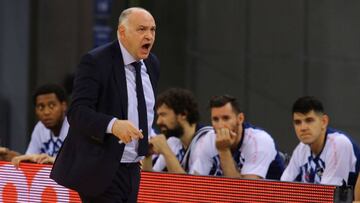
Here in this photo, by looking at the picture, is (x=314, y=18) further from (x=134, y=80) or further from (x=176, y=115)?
(x=134, y=80)

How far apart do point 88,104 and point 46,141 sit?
181 inches

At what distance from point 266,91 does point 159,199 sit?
23.2 feet

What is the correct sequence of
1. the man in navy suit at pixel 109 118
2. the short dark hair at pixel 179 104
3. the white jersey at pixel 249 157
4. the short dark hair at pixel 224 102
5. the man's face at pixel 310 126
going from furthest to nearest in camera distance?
the short dark hair at pixel 179 104
the short dark hair at pixel 224 102
the white jersey at pixel 249 157
the man's face at pixel 310 126
the man in navy suit at pixel 109 118

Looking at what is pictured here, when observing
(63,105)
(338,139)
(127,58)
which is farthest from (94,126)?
(63,105)

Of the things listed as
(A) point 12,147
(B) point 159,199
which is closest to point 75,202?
(B) point 159,199

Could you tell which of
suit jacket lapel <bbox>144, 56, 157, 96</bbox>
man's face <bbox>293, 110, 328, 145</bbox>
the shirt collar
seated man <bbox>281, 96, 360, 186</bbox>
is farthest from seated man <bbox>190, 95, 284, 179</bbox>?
the shirt collar

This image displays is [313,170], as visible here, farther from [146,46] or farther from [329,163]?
[146,46]

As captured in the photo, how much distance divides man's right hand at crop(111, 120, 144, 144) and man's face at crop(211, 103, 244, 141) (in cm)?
339

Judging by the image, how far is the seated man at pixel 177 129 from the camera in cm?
949

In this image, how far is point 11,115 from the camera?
47.3ft

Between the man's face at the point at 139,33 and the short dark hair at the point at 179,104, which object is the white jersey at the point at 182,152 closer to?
the short dark hair at the point at 179,104

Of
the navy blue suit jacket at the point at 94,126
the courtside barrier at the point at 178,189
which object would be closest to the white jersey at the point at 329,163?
the courtside barrier at the point at 178,189

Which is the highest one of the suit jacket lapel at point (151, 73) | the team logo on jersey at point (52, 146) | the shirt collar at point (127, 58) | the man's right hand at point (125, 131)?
the shirt collar at point (127, 58)

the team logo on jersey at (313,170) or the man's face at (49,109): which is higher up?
the man's face at (49,109)
